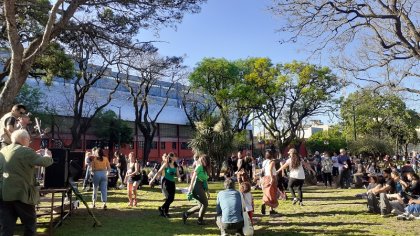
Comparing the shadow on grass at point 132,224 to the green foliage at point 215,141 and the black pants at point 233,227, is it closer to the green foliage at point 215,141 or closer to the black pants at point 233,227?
the black pants at point 233,227

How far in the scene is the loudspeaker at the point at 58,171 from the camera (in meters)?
7.93

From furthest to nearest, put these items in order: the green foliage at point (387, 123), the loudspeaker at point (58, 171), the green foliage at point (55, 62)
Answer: the green foliage at point (387, 123), the green foliage at point (55, 62), the loudspeaker at point (58, 171)

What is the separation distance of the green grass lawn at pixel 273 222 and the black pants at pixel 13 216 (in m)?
2.76

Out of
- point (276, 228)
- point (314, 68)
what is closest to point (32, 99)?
point (314, 68)

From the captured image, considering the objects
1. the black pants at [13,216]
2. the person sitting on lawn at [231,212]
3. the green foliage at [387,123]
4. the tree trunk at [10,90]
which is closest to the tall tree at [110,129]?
the green foliage at [387,123]

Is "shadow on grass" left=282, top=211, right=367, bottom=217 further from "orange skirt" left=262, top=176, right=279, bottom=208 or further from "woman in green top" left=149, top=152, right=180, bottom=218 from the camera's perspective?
"woman in green top" left=149, top=152, right=180, bottom=218

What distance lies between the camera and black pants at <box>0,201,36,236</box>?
5254mm

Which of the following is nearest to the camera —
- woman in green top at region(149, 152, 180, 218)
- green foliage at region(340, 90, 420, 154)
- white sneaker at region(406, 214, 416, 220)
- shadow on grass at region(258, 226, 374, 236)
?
shadow on grass at region(258, 226, 374, 236)

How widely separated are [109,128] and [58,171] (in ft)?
128

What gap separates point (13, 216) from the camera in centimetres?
535

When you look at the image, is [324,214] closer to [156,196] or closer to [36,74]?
[156,196]

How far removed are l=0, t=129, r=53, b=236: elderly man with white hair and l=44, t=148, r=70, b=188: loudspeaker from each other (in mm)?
2517

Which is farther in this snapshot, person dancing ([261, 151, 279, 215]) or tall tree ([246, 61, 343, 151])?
tall tree ([246, 61, 343, 151])

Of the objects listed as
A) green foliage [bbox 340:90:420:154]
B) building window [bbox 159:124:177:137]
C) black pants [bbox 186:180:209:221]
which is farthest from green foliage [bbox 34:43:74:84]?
building window [bbox 159:124:177:137]
